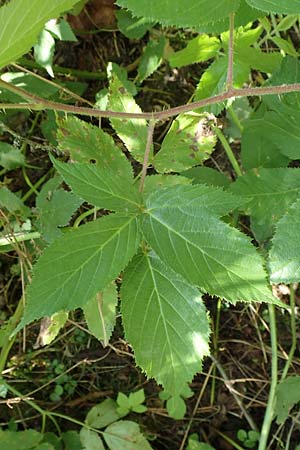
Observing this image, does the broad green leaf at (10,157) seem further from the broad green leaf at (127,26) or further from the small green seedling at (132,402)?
the small green seedling at (132,402)

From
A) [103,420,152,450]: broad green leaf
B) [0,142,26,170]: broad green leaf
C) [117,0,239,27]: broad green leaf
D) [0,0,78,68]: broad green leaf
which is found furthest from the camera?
[103,420,152,450]: broad green leaf

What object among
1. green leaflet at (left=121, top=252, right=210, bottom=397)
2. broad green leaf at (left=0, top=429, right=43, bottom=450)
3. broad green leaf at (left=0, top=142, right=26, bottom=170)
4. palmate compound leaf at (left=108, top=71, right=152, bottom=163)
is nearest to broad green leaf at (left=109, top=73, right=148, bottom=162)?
palmate compound leaf at (left=108, top=71, right=152, bottom=163)

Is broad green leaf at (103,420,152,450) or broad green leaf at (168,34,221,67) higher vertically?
broad green leaf at (168,34,221,67)

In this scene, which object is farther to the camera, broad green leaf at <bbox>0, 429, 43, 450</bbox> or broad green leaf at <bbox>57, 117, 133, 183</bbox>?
broad green leaf at <bbox>0, 429, 43, 450</bbox>

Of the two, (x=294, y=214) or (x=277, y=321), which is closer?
(x=294, y=214)

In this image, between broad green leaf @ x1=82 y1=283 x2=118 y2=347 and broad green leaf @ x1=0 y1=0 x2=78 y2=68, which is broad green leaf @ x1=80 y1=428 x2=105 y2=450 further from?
broad green leaf @ x1=0 y1=0 x2=78 y2=68

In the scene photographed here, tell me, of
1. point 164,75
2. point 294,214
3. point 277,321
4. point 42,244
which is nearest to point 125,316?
point 294,214

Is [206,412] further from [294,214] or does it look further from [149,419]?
[294,214]
